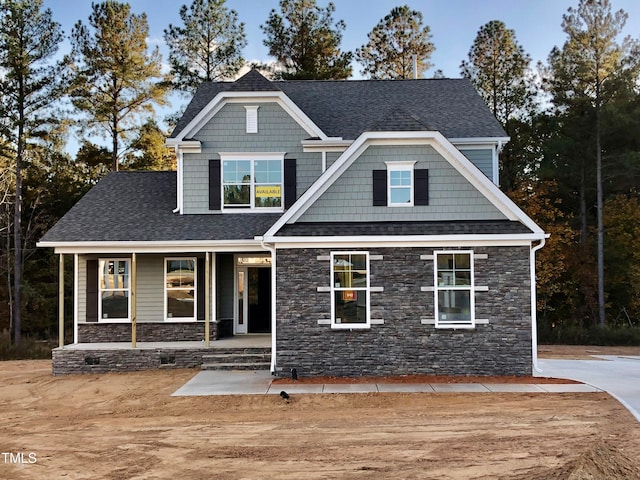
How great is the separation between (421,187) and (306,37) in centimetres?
2269

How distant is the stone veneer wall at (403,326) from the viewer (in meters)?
13.9

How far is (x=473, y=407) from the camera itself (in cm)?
1122

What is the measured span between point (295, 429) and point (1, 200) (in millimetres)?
25433

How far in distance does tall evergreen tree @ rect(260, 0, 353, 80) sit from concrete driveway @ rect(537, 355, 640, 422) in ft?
72.8

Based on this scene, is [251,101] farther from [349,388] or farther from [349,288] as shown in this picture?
[349,388]

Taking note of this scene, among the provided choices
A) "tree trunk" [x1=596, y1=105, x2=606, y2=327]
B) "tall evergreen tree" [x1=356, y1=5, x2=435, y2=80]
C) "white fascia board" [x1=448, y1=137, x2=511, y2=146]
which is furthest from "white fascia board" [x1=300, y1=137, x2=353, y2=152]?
"tall evergreen tree" [x1=356, y1=5, x2=435, y2=80]

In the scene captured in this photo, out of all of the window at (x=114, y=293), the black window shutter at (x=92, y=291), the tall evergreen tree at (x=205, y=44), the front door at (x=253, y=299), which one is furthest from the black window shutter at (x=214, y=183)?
the tall evergreen tree at (x=205, y=44)

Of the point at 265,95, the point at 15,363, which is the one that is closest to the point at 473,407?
the point at 265,95

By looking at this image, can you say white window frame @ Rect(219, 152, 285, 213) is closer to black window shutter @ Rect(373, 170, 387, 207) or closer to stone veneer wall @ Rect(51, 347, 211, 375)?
black window shutter @ Rect(373, 170, 387, 207)

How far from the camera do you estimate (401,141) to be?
571 inches

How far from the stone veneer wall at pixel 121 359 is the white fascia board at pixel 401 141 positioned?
4.65 metres

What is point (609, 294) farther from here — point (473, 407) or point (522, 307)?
point (473, 407)

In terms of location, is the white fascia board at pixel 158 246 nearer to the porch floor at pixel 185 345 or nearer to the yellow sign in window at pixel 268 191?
the yellow sign in window at pixel 268 191

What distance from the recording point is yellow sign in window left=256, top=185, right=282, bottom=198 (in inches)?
711
